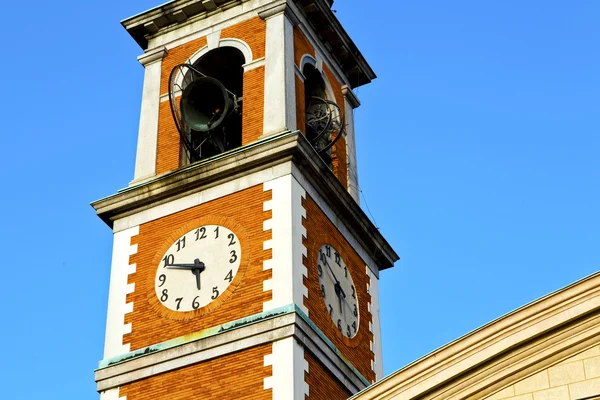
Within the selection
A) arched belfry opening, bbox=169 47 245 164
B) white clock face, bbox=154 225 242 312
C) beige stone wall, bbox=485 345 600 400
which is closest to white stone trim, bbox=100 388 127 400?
white clock face, bbox=154 225 242 312

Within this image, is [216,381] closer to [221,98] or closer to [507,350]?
[507,350]

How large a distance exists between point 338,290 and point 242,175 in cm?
229

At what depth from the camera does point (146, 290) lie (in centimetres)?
1878

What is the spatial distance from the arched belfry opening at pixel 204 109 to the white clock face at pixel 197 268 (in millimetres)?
2214

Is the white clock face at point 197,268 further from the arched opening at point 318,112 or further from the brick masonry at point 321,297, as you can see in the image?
the arched opening at point 318,112

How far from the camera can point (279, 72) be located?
20453 millimetres

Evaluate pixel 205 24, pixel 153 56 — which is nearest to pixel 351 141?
pixel 205 24

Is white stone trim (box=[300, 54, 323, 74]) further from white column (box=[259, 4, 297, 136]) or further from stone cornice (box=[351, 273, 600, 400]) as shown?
stone cornice (box=[351, 273, 600, 400])

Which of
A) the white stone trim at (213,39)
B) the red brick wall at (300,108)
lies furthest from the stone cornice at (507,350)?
the white stone trim at (213,39)

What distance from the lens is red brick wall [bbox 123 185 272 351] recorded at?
17.8m

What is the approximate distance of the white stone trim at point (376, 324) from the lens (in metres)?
19.9

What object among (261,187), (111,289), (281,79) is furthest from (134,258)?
(281,79)

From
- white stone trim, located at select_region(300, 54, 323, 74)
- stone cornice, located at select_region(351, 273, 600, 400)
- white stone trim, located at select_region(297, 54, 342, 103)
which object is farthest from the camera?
white stone trim, located at select_region(297, 54, 342, 103)

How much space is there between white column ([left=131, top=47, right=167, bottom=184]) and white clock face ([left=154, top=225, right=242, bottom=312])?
1956 millimetres
